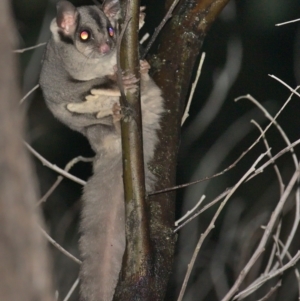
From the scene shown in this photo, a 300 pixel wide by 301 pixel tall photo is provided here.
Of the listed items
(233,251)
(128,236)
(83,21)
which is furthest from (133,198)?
(233,251)

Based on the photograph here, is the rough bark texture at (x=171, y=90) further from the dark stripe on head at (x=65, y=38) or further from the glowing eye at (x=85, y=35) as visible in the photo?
the dark stripe on head at (x=65, y=38)

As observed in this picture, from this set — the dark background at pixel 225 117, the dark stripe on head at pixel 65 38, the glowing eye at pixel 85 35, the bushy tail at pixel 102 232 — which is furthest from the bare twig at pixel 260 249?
the dark background at pixel 225 117

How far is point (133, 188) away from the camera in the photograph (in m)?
2.20

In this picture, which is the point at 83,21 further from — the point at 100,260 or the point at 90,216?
the point at 100,260

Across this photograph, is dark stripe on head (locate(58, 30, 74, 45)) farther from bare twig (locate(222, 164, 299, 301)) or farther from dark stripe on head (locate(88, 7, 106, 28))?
bare twig (locate(222, 164, 299, 301))

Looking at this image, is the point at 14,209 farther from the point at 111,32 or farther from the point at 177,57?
the point at 111,32

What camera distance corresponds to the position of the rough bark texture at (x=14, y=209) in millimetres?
872

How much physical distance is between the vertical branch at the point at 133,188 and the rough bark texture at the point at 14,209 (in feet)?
4.15

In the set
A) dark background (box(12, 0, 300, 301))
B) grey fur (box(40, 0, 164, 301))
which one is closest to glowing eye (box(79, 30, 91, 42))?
grey fur (box(40, 0, 164, 301))

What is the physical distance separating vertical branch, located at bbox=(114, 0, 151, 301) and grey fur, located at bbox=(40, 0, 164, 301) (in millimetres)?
311

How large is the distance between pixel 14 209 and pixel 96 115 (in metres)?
2.43

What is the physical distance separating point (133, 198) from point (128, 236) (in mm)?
146

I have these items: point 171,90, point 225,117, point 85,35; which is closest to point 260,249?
point 171,90

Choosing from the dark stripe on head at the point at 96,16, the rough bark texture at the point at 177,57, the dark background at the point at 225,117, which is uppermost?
the dark stripe on head at the point at 96,16
